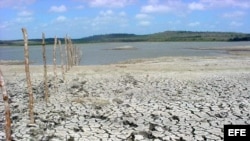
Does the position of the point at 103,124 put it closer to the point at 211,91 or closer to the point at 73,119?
the point at 73,119

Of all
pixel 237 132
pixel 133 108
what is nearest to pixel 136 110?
pixel 133 108

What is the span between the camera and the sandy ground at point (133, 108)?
25.5 ft

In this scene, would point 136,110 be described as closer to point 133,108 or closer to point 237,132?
point 133,108

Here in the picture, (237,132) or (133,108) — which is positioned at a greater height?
(237,132)

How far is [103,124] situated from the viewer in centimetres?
850

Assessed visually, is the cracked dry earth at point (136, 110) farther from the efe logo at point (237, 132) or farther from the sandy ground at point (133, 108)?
the efe logo at point (237, 132)

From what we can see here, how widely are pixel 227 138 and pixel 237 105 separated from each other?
327cm

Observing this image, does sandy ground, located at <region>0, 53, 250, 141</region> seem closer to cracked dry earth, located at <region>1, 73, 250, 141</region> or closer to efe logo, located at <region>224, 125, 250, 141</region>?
cracked dry earth, located at <region>1, 73, 250, 141</region>

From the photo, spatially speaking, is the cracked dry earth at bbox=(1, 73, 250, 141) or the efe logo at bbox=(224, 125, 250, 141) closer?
the efe logo at bbox=(224, 125, 250, 141)

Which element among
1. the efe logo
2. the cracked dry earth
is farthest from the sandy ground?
the efe logo

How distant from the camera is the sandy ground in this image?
7785 millimetres

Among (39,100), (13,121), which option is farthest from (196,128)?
(39,100)

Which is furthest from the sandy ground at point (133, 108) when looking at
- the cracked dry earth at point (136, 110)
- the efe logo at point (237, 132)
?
the efe logo at point (237, 132)

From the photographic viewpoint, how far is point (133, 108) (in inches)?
395
